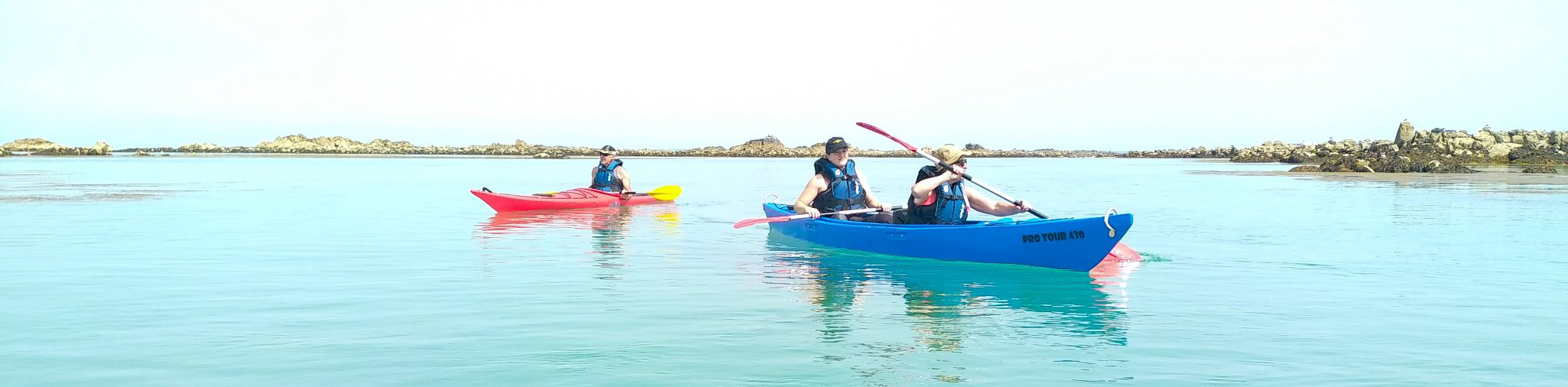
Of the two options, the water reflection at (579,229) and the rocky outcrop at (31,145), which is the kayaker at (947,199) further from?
the rocky outcrop at (31,145)

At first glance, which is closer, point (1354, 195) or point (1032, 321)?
point (1032, 321)

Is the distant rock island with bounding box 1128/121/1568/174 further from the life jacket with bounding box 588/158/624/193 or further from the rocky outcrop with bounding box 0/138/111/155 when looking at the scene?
the rocky outcrop with bounding box 0/138/111/155

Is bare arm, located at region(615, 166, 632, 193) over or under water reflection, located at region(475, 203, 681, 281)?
over

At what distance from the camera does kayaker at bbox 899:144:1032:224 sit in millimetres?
12836

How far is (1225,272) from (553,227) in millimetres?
11150

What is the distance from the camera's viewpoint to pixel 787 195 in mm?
36844

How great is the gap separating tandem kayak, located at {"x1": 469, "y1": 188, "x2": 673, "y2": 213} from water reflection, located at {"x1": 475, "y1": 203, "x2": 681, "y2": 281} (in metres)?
0.15

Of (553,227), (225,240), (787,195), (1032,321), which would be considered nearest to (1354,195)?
(787,195)

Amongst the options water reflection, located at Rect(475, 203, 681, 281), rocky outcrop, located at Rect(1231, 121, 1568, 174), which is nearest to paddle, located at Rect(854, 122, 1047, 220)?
water reflection, located at Rect(475, 203, 681, 281)

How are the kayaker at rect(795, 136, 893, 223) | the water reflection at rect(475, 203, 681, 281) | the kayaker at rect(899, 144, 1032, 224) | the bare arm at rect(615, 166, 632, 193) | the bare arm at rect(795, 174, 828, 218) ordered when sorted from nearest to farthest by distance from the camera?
1. the kayaker at rect(899, 144, 1032, 224)
2. the bare arm at rect(795, 174, 828, 218)
3. the kayaker at rect(795, 136, 893, 223)
4. the water reflection at rect(475, 203, 681, 281)
5. the bare arm at rect(615, 166, 632, 193)

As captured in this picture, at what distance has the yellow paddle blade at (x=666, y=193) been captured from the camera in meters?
26.5

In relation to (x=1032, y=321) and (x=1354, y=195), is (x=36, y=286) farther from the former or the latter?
(x=1354, y=195)

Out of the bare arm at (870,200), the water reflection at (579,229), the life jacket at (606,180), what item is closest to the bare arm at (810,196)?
the bare arm at (870,200)

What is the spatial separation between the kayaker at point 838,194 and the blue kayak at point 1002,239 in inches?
18.1
